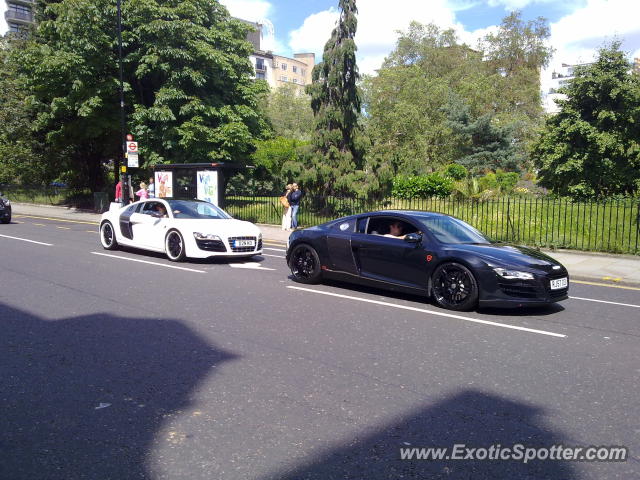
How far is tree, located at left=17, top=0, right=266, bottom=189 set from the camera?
83.7 ft

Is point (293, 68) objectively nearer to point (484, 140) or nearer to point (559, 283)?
point (484, 140)

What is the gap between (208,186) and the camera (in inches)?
838

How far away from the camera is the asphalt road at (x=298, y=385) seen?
3.33 metres

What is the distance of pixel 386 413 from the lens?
403 centimetres

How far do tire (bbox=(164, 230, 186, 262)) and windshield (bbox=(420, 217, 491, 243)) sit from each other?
5.63 metres

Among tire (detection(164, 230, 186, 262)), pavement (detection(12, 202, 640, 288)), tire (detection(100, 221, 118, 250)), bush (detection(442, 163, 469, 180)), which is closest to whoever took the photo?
pavement (detection(12, 202, 640, 288))

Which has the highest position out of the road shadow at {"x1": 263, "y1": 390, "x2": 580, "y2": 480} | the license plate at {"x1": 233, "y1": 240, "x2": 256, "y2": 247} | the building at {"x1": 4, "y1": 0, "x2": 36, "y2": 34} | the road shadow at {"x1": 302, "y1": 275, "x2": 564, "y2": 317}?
the building at {"x1": 4, "y1": 0, "x2": 36, "y2": 34}

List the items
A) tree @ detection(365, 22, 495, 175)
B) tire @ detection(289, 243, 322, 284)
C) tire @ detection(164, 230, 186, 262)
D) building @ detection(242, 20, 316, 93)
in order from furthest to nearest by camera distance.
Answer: building @ detection(242, 20, 316, 93) → tree @ detection(365, 22, 495, 175) → tire @ detection(164, 230, 186, 262) → tire @ detection(289, 243, 322, 284)

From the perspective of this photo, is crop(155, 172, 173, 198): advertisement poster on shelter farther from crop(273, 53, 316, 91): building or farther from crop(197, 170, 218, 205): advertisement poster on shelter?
crop(273, 53, 316, 91): building

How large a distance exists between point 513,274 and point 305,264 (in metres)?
3.65

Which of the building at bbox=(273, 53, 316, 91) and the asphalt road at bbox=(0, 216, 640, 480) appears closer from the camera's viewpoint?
the asphalt road at bbox=(0, 216, 640, 480)

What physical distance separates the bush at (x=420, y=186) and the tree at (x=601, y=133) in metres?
5.76

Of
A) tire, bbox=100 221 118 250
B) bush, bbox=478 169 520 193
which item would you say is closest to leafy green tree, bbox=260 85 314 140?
bush, bbox=478 169 520 193

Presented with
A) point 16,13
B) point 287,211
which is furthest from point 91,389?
point 16,13
